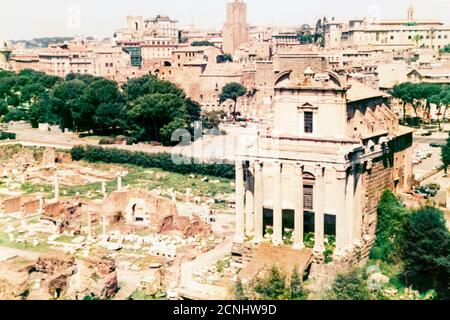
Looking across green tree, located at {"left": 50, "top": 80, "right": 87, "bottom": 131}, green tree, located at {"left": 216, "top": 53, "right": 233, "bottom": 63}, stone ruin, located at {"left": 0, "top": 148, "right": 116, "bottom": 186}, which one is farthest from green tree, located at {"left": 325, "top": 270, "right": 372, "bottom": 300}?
green tree, located at {"left": 216, "top": 53, "right": 233, "bottom": 63}

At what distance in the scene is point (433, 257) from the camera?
84.4 feet

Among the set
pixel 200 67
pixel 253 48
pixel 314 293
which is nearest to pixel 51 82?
pixel 200 67

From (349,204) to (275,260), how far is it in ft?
13.8

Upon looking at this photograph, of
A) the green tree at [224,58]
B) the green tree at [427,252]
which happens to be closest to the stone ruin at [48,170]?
the green tree at [427,252]

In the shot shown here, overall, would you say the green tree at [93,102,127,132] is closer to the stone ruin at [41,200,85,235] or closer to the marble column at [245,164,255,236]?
the stone ruin at [41,200,85,235]

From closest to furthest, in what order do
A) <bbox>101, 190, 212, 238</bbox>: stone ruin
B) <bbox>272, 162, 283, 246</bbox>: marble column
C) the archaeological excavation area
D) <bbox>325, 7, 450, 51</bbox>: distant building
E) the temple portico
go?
the temple portico, the archaeological excavation area, <bbox>272, 162, 283, 246</bbox>: marble column, <bbox>101, 190, 212, 238</bbox>: stone ruin, <bbox>325, 7, 450, 51</bbox>: distant building

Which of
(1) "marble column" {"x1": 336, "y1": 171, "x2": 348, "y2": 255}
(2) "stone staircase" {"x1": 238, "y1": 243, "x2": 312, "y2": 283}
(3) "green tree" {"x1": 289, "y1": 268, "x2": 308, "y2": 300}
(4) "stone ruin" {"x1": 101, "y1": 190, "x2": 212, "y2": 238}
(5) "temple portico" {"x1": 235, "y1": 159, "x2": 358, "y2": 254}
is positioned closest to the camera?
(3) "green tree" {"x1": 289, "y1": 268, "x2": 308, "y2": 300}

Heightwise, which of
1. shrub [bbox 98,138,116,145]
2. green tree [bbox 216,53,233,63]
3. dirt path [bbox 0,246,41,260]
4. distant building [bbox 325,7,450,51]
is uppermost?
distant building [bbox 325,7,450,51]

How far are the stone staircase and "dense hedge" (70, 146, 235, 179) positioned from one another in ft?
79.1

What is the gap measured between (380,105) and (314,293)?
1301 centimetres

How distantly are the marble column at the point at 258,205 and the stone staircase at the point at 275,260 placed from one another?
84cm

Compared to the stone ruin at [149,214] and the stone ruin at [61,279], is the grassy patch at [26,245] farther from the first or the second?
the stone ruin at [149,214]

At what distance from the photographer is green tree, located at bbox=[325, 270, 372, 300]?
74.1 ft
